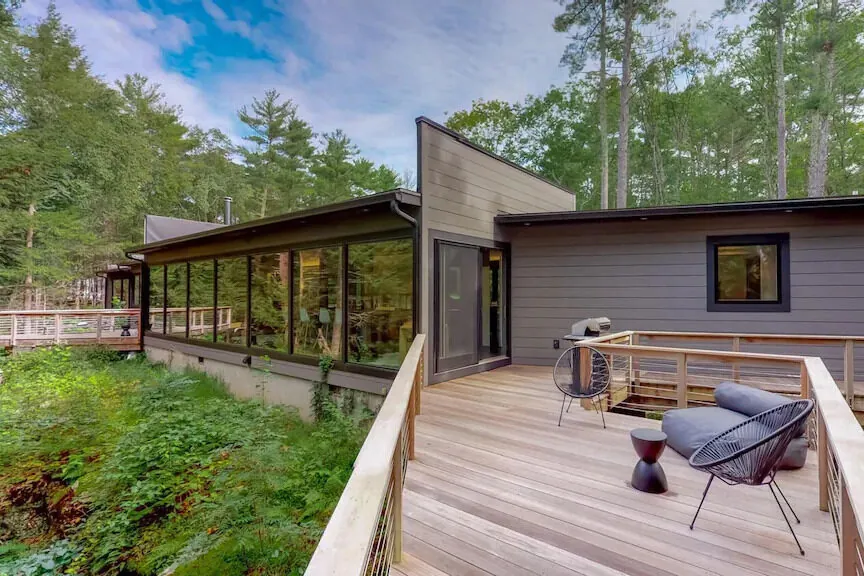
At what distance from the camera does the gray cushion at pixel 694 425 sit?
311cm

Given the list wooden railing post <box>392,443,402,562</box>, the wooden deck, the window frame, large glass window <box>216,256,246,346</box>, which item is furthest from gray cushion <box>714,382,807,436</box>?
large glass window <box>216,256,246,346</box>

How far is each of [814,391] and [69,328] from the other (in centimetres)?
1469

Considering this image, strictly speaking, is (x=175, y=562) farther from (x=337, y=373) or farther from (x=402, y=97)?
(x=402, y=97)

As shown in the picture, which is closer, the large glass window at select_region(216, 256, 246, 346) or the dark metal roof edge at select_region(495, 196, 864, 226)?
the dark metal roof edge at select_region(495, 196, 864, 226)

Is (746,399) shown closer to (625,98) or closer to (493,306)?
(493,306)

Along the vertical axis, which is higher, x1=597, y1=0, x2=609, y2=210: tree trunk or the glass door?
x1=597, y1=0, x2=609, y2=210: tree trunk

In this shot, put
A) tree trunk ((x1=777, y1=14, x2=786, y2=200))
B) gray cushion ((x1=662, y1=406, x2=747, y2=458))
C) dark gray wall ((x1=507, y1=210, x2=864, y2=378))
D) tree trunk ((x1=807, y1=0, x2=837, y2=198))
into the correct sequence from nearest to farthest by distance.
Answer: gray cushion ((x1=662, y1=406, x2=747, y2=458)), dark gray wall ((x1=507, y1=210, x2=864, y2=378)), tree trunk ((x1=807, y1=0, x2=837, y2=198)), tree trunk ((x1=777, y1=14, x2=786, y2=200))

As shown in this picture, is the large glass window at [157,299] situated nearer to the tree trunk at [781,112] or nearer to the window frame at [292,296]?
the window frame at [292,296]

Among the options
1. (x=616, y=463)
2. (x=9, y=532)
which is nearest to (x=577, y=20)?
(x=616, y=463)

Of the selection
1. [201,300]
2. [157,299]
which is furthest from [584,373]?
[157,299]

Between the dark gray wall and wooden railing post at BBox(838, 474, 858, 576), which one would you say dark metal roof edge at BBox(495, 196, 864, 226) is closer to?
the dark gray wall

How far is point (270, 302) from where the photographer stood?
7625 mm

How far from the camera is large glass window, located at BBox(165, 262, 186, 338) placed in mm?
10375

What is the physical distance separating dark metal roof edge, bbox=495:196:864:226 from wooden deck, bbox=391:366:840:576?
3460mm
